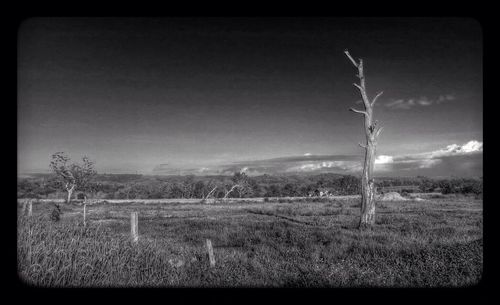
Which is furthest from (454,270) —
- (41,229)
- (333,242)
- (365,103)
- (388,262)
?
(365,103)

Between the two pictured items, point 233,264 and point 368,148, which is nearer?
point 233,264

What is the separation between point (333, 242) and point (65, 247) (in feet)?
23.7

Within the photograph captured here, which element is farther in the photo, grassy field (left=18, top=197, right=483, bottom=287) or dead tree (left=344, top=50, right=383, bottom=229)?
dead tree (left=344, top=50, right=383, bottom=229)

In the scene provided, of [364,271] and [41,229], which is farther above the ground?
[41,229]

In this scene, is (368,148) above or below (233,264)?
above

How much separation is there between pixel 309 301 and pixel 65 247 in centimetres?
483

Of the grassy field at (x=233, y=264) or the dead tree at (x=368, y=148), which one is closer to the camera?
the grassy field at (x=233, y=264)

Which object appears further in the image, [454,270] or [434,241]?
[434,241]

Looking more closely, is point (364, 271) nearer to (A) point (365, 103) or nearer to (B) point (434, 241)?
(B) point (434, 241)
